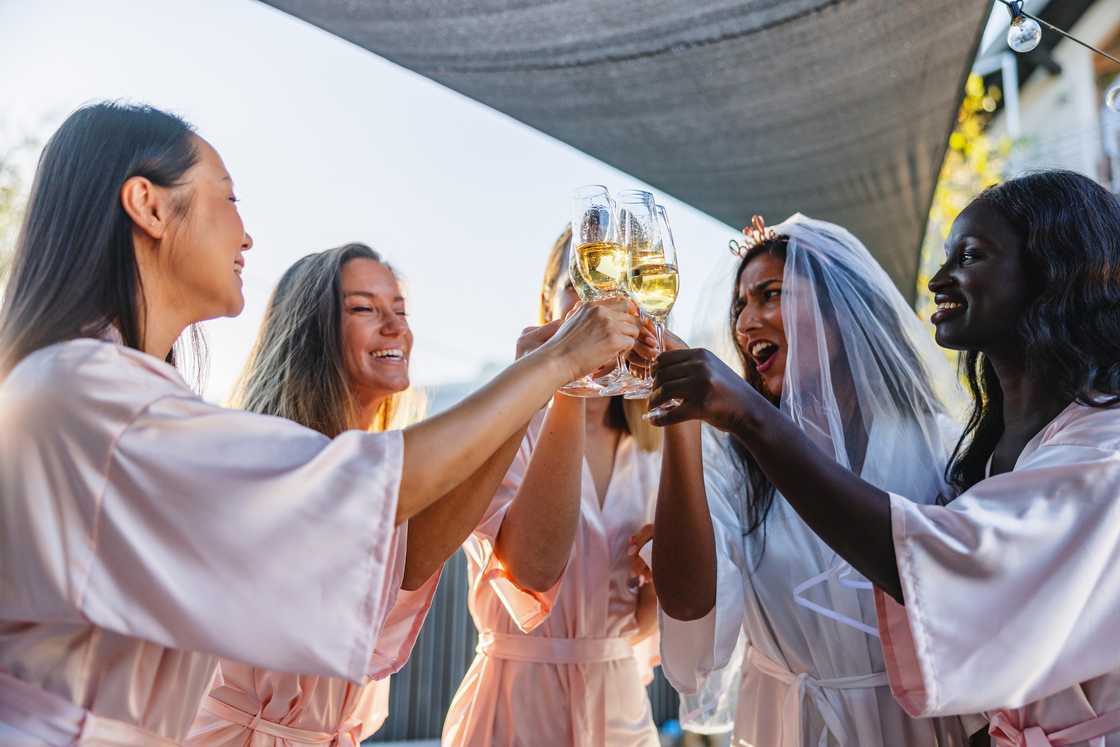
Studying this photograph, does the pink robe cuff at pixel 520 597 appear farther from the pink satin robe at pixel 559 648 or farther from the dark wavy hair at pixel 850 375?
the dark wavy hair at pixel 850 375

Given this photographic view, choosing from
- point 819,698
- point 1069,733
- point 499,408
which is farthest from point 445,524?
point 1069,733

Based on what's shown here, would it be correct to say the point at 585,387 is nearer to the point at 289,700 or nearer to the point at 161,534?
the point at 161,534

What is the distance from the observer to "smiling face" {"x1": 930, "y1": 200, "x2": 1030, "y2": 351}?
6.78 ft

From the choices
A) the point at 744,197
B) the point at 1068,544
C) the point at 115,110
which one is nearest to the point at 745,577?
the point at 1068,544

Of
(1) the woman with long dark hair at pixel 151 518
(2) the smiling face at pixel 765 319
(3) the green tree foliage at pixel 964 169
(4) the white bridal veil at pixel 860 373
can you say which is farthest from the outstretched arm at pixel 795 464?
(3) the green tree foliage at pixel 964 169

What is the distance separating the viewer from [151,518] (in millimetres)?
1295

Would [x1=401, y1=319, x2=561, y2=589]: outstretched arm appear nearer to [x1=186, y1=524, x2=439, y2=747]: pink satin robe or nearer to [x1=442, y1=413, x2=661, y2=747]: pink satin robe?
[x1=186, y1=524, x2=439, y2=747]: pink satin robe

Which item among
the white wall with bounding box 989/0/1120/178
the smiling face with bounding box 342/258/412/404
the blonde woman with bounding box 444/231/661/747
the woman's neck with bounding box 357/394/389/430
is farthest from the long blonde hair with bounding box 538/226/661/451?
the white wall with bounding box 989/0/1120/178

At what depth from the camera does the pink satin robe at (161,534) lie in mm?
1282

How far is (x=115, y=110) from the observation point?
1655mm

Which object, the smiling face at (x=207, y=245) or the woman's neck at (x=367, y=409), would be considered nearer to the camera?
the smiling face at (x=207, y=245)

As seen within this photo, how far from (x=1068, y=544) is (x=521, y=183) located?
11831 millimetres

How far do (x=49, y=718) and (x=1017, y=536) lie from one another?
1554mm

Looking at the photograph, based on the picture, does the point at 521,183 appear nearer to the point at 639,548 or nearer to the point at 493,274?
the point at 493,274
